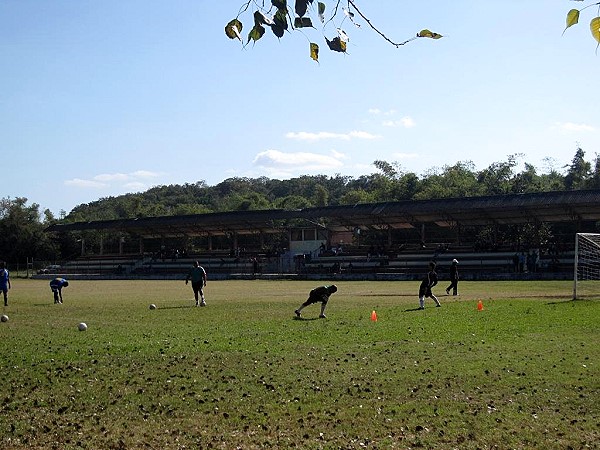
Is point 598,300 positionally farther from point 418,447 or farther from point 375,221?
point 375,221

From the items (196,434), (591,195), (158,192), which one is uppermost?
(158,192)

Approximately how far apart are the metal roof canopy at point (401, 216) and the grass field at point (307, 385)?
131 ft

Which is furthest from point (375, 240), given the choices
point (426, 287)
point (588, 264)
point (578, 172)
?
point (426, 287)

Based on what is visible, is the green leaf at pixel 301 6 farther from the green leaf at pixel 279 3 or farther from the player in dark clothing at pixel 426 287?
the player in dark clothing at pixel 426 287

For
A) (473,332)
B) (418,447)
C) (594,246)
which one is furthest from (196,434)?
(594,246)

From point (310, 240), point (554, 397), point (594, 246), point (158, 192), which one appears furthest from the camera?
point (158, 192)

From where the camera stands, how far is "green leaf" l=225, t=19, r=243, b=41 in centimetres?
446

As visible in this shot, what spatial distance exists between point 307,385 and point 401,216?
5658cm

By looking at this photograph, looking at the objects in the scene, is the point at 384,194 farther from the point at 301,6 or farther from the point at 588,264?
the point at 301,6

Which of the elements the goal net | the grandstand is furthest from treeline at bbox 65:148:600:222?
the goal net

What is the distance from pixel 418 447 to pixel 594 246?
2580 cm

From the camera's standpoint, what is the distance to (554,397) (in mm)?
9781

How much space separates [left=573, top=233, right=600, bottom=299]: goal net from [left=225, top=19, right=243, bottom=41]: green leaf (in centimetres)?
2729

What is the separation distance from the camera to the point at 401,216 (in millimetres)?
66500
